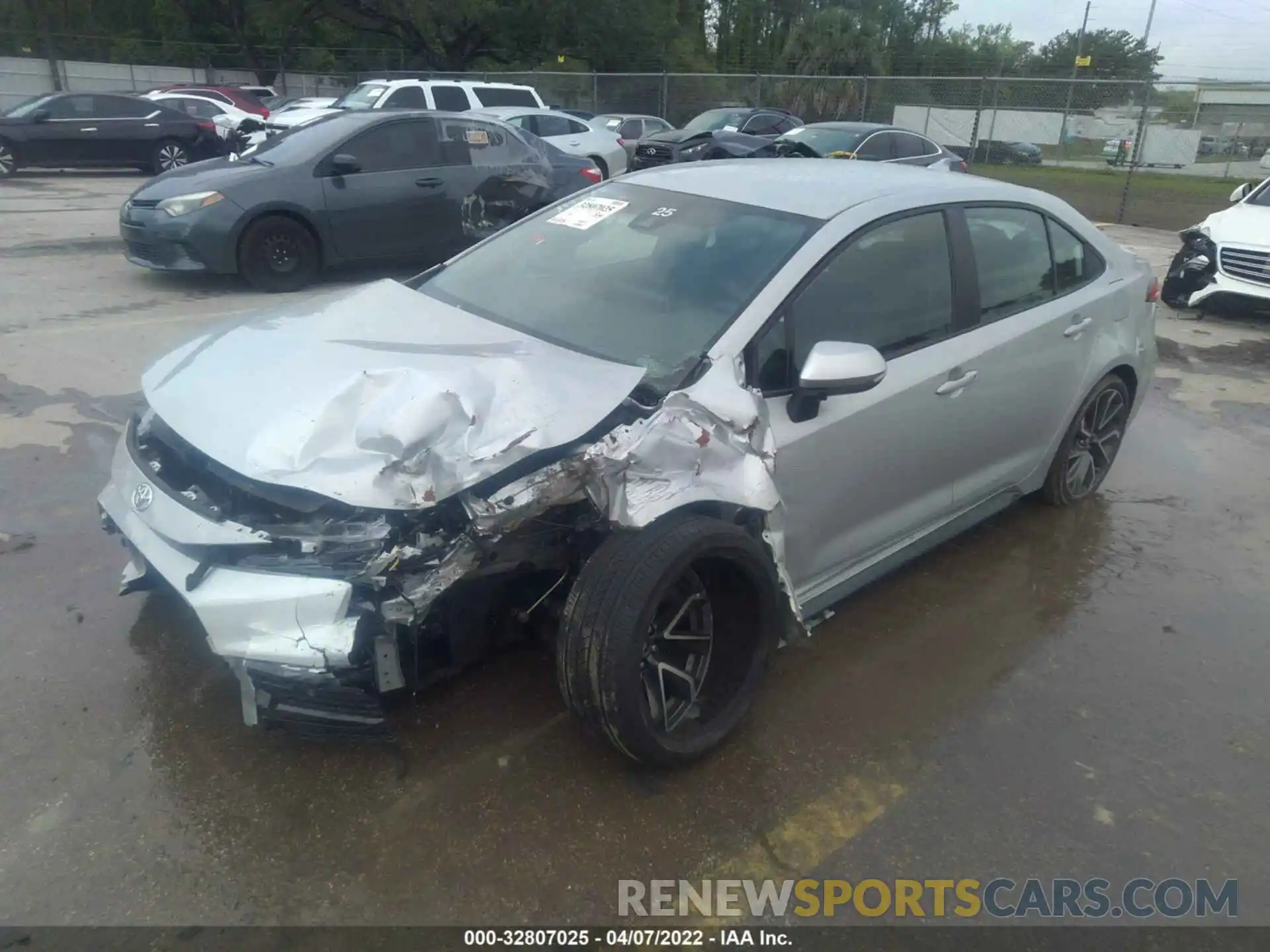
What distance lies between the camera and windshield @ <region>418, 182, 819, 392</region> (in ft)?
10.5

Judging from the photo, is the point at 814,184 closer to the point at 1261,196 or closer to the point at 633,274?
the point at 633,274

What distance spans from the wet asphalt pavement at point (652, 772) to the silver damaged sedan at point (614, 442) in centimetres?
27

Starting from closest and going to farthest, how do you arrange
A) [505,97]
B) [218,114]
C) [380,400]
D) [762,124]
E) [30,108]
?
[380,400] < [30,108] < [505,97] < [762,124] < [218,114]

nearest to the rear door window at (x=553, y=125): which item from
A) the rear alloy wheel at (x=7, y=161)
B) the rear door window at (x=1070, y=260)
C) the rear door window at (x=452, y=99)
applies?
the rear door window at (x=452, y=99)

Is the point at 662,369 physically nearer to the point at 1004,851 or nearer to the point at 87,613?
the point at 1004,851

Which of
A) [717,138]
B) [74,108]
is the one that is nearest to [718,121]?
[717,138]

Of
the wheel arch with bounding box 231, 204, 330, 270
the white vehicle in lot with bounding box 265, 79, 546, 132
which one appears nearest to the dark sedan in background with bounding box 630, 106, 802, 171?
the white vehicle in lot with bounding box 265, 79, 546, 132

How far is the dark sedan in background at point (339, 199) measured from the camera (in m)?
8.15

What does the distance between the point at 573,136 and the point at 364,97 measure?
3.59 meters

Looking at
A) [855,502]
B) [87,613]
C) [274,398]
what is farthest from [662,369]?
[87,613]

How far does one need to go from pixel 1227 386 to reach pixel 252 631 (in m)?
7.22

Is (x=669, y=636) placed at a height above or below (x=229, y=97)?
below

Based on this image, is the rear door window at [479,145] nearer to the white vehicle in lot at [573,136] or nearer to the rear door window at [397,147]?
the rear door window at [397,147]

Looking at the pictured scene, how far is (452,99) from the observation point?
16.5 metres
